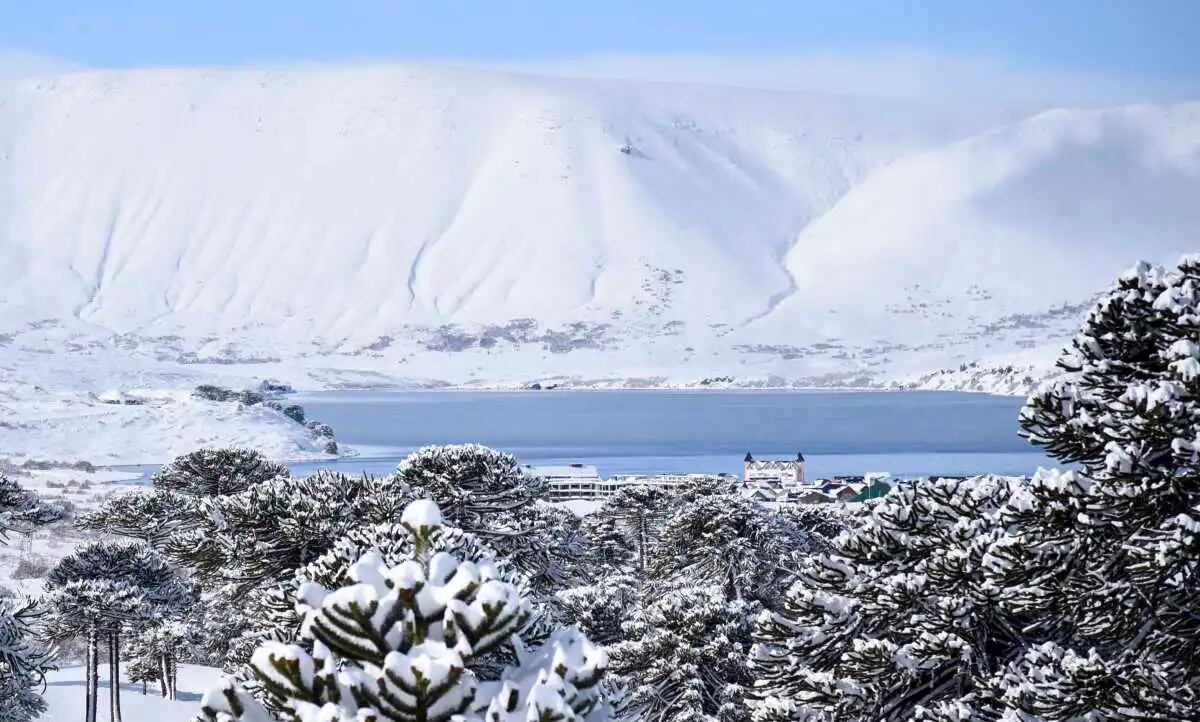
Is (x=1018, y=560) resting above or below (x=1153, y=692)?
above

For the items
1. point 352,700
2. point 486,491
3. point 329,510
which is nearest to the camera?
point 352,700

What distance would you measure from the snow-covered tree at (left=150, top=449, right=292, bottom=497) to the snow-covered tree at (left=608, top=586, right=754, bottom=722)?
15322mm

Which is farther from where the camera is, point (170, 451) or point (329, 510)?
point (170, 451)

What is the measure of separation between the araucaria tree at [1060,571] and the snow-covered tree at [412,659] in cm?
522

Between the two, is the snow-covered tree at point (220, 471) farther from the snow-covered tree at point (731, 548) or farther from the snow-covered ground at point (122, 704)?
the snow-covered tree at point (731, 548)

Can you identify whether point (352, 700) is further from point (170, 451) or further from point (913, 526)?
point (170, 451)

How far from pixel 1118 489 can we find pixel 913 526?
3.53 meters

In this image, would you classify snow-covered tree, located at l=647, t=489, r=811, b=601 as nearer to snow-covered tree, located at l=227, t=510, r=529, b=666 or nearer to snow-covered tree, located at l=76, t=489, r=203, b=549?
snow-covered tree, located at l=76, t=489, r=203, b=549

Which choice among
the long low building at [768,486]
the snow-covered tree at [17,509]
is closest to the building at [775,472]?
the long low building at [768,486]

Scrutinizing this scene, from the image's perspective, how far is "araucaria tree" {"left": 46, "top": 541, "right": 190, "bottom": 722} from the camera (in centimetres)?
3416

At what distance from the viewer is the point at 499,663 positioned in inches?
455

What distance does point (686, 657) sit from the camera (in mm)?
30312

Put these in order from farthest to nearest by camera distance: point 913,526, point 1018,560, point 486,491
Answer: point 486,491 → point 913,526 → point 1018,560

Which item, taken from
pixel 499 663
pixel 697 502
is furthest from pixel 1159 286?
pixel 697 502
